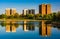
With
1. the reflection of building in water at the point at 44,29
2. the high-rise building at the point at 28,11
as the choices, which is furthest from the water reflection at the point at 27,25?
the high-rise building at the point at 28,11

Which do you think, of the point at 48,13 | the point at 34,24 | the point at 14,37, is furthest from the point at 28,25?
the point at 14,37

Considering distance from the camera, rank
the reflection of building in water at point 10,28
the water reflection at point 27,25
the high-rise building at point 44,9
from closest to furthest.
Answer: the reflection of building in water at point 10,28, the high-rise building at point 44,9, the water reflection at point 27,25

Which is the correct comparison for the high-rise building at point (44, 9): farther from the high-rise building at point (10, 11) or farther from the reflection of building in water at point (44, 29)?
the high-rise building at point (10, 11)

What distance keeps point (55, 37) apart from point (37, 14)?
1.41 m

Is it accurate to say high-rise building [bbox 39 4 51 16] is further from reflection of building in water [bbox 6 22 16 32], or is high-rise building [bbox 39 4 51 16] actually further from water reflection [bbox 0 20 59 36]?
reflection of building in water [bbox 6 22 16 32]

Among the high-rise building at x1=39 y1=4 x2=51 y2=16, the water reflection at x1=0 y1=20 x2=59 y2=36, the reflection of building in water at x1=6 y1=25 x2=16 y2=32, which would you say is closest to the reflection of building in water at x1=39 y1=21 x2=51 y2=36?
the water reflection at x1=0 y1=20 x2=59 y2=36

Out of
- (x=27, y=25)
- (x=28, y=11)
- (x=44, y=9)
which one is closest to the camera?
(x=44, y=9)

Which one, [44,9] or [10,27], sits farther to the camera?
[10,27]

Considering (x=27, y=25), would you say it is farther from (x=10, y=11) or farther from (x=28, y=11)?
(x=10, y=11)

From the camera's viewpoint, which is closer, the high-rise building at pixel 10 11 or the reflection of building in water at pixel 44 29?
the reflection of building in water at pixel 44 29

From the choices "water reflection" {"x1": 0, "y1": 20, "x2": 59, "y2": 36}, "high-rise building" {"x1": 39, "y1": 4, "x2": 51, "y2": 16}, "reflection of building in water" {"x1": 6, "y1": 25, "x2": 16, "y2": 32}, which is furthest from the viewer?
"water reflection" {"x1": 0, "y1": 20, "x2": 59, "y2": 36}

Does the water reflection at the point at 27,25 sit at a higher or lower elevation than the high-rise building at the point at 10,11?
lower

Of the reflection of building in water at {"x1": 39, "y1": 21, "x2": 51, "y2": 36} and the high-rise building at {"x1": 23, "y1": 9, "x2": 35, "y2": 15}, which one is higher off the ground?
the high-rise building at {"x1": 23, "y1": 9, "x2": 35, "y2": 15}

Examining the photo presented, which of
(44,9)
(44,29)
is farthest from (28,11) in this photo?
(44,29)
